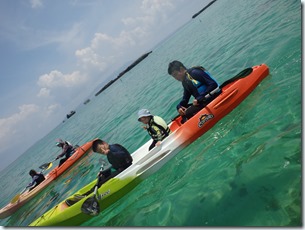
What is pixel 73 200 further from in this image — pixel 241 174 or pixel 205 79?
pixel 205 79

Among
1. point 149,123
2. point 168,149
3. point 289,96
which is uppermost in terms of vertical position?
point 149,123

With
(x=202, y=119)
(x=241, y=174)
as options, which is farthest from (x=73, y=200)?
(x=241, y=174)

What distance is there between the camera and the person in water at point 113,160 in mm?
7520

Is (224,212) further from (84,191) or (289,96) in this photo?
(84,191)

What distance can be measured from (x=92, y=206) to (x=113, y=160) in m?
1.34

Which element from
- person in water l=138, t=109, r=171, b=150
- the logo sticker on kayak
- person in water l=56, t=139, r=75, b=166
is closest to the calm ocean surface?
the logo sticker on kayak

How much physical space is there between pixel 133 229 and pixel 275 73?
279 inches

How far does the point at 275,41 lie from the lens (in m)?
12.6

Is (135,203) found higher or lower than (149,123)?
lower

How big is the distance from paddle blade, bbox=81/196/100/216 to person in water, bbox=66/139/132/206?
0.62 metres

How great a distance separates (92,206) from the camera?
7.34 meters

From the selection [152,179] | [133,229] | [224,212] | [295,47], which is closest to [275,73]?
[295,47]

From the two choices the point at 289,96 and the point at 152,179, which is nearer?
the point at 289,96

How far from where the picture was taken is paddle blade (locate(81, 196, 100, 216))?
7336mm
